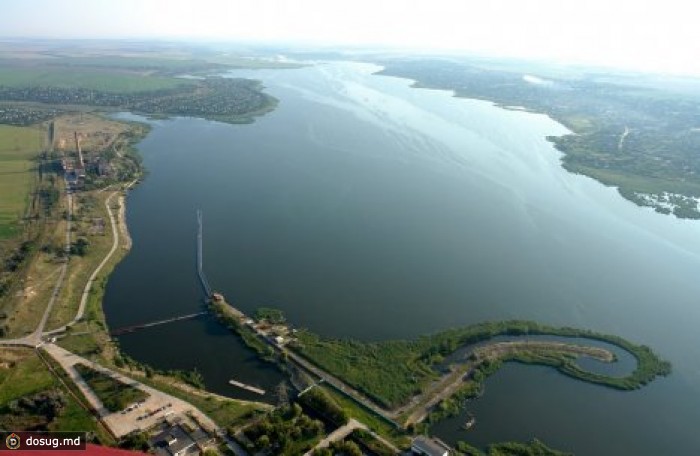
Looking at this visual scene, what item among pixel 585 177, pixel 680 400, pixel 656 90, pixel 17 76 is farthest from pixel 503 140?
pixel 17 76

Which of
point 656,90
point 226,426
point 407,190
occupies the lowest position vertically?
point 226,426

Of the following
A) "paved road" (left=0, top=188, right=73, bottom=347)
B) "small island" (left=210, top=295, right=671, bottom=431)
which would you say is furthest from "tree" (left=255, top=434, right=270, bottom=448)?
"paved road" (left=0, top=188, right=73, bottom=347)

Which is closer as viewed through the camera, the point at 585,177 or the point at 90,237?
the point at 90,237

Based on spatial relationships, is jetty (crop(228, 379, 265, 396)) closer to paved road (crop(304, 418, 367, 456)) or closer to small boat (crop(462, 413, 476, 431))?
paved road (crop(304, 418, 367, 456))

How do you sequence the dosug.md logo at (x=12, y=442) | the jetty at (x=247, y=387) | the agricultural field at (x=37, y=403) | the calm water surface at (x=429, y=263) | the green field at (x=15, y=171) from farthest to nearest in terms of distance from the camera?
the green field at (x=15, y=171), the calm water surface at (x=429, y=263), the jetty at (x=247, y=387), the agricultural field at (x=37, y=403), the dosug.md logo at (x=12, y=442)

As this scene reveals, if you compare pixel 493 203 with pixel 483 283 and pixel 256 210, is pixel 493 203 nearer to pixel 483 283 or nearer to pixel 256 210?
pixel 483 283

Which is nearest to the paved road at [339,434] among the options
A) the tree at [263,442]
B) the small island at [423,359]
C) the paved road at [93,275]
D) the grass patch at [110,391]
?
the small island at [423,359]

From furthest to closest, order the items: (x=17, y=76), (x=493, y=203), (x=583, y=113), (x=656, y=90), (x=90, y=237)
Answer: (x=656, y=90)
(x=17, y=76)
(x=583, y=113)
(x=493, y=203)
(x=90, y=237)

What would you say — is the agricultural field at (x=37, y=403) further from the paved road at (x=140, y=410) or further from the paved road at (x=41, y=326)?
the paved road at (x=41, y=326)
